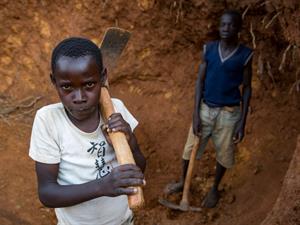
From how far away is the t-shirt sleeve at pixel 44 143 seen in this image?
1737 mm

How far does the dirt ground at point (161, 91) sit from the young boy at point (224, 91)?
0.40 meters

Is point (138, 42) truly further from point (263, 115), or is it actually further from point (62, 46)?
point (62, 46)

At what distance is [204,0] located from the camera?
383 centimetres

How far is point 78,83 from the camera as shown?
5.57ft

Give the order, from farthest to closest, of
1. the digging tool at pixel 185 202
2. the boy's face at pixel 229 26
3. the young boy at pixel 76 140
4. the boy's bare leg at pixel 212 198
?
1. the boy's bare leg at pixel 212 198
2. the digging tool at pixel 185 202
3. the boy's face at pixel 229 26
4. the young boy at pixel 76 140

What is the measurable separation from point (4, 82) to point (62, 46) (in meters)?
3.26

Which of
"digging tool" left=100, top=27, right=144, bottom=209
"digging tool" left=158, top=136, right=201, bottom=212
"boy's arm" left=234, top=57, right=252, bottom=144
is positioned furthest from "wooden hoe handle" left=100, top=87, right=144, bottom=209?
Answer: "digging tool" left=158, top=136, right=201, bottom=212

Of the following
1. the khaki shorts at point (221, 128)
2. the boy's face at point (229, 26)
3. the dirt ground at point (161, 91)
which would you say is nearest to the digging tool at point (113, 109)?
the boy's face at point (229, 26)

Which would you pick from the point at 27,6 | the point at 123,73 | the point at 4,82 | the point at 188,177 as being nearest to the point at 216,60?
the point at 188,177

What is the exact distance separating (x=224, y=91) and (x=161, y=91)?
1255 millimetres

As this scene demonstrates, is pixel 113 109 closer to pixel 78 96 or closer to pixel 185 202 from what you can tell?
pixel 78 96

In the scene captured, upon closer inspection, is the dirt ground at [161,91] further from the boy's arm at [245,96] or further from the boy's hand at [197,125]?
the boy's hand at [197,125]

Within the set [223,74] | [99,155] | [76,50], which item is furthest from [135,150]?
[223,74]

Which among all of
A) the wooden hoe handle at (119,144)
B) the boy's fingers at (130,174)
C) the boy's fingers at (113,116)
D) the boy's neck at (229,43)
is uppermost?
the boy's neck at (229,43)
